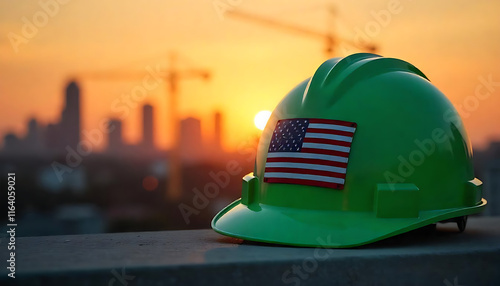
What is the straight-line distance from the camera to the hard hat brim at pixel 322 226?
5.46 metres

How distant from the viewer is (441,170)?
6012 millimetres

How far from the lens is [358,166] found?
579 cm

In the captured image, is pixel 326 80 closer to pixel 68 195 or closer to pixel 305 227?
pixel 305 227

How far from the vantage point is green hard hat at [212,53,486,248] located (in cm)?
566

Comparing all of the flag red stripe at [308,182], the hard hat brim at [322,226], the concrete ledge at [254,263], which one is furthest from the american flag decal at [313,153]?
the concrete ledge at [254,263]

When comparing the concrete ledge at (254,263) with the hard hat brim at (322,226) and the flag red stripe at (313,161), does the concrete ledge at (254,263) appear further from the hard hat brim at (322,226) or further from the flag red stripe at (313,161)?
the flag red stripe at (313,161)

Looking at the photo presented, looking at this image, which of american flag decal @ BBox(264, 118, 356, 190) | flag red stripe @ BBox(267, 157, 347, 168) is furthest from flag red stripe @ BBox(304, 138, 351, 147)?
flag red stripe @ BBox(267, 157, 347, 168)

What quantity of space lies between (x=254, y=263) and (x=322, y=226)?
1.09 m

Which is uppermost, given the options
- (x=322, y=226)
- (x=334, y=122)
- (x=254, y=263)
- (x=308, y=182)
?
(x=334, y=122)

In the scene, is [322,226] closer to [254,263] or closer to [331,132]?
[331,132]

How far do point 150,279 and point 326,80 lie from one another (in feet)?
9.57

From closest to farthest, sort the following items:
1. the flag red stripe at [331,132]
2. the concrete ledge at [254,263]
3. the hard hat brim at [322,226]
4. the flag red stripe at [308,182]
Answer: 1. the concrete ledge at [254,263]
2. the hard hat brim at [322,226]
3. the flag red stripe at [308,182]
4. the flag red stripe at [331,132]

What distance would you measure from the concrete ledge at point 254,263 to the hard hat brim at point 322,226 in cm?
11

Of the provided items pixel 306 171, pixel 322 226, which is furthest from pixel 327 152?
pixel 322 226
